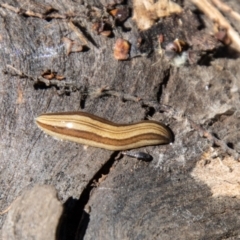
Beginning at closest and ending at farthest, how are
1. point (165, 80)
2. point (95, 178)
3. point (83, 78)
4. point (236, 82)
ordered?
point (95, 178), point (83, 78), point (165, 80), point (236, 82)

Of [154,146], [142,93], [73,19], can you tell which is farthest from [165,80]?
[73,19]

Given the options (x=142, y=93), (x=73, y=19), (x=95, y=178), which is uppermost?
(x=73, y=19)

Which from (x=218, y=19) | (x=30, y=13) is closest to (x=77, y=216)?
(x=30, y=13)

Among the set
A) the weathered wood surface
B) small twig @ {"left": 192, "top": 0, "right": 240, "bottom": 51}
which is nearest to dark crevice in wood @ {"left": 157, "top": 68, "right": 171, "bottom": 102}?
the weathered wood surface

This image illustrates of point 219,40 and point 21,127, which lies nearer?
point 21,127

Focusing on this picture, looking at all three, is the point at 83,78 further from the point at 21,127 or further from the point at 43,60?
the point at 21,127

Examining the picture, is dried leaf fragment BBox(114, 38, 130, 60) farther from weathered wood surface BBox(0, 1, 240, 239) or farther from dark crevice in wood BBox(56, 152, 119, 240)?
dark crevice in wood BBox(56, 152, 119, 240)

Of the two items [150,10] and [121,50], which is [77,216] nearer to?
[121,50]
